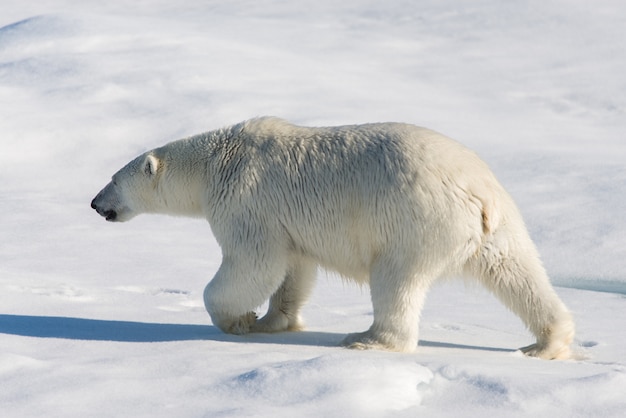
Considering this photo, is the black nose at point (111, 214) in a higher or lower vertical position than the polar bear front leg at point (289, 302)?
higher

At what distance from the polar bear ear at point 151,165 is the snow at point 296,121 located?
844mm

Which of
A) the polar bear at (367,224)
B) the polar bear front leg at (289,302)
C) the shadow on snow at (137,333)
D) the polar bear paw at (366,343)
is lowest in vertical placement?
the shadow on snow at (137,333)

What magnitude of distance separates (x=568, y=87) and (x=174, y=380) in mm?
10985

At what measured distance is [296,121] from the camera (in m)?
12.4

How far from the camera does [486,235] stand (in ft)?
17.0

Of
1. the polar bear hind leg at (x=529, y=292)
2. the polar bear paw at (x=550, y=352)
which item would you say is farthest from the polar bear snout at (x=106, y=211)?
the polar bear paw at (x=550, y=352)

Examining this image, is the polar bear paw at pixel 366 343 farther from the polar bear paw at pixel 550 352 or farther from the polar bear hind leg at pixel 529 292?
the polar bear paw at pixel 550 352

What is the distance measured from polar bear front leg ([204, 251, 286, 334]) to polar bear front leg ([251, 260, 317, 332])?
34cm

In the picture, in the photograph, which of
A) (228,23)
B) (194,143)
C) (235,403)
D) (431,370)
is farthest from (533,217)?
(228,23)

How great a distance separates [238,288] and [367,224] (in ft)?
2.57

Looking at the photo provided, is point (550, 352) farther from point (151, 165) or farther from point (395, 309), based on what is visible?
point (151, 165)

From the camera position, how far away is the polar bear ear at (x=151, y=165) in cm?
611

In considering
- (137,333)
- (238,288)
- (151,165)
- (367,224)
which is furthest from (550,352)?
(151,165)

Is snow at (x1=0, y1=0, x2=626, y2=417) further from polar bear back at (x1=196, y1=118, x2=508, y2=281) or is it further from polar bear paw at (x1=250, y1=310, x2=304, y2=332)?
polar bear back at (x1=196, y1=118, x2=508, y2=281)
